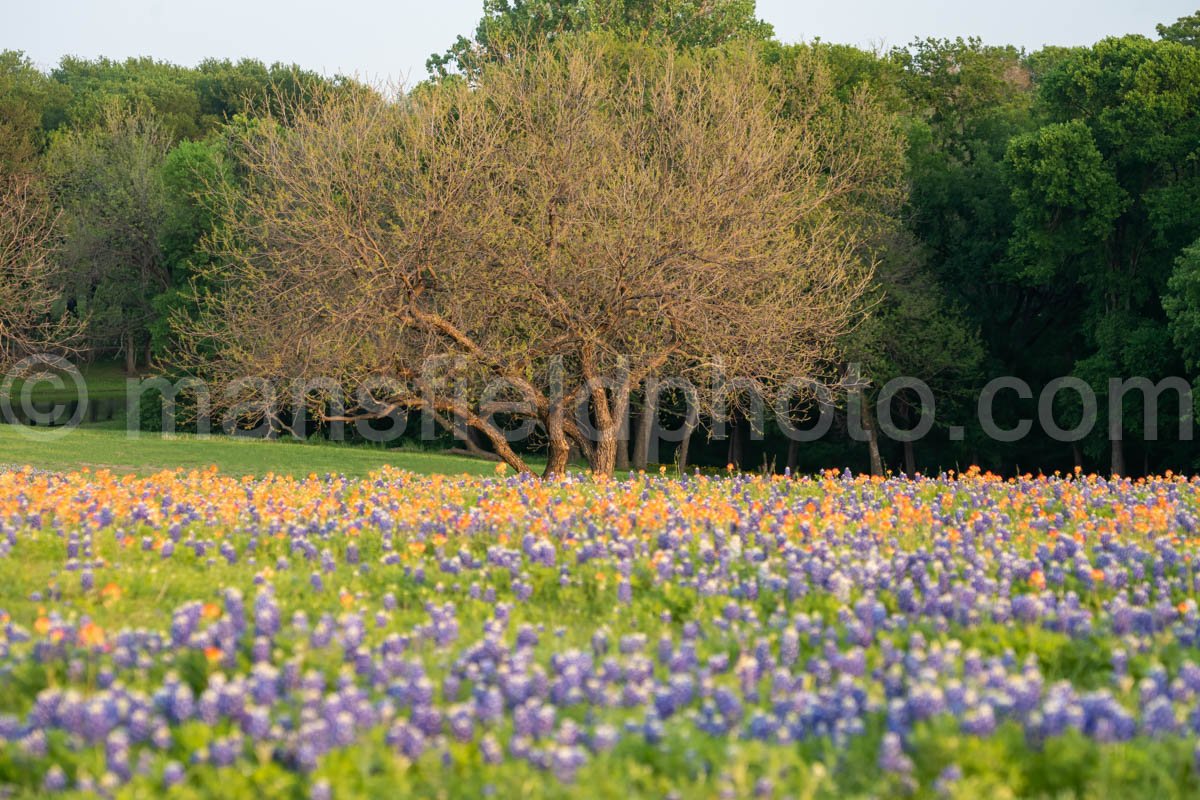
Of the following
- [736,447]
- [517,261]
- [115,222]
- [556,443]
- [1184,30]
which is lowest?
[736,447]

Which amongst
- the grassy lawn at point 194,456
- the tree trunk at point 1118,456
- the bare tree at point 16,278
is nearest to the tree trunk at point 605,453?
the grassy lawn at point 194,456

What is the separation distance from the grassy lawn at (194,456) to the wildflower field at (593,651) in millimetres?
18519

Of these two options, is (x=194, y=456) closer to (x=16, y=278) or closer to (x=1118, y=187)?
(x=16, y=278)

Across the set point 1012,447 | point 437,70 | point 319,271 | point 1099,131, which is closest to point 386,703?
point 319,271

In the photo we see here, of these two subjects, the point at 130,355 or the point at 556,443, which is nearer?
the point at 556,443

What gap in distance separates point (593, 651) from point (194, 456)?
28.4 metres

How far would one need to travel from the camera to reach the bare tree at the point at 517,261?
66.4ft

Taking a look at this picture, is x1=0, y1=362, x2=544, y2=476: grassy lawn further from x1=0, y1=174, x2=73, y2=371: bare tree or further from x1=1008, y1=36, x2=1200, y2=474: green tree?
x1=1008, y1=36, x2=1200, y2=474: green tree

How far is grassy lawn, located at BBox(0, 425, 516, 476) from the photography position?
95.6ft

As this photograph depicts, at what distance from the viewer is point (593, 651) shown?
6645mm

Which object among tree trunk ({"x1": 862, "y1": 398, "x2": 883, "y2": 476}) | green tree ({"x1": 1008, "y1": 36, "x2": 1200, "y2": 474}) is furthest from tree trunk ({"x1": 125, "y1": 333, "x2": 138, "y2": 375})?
green tree ({"x1": 1008, "y1": 36, "x2": 1200, "y2": 474})

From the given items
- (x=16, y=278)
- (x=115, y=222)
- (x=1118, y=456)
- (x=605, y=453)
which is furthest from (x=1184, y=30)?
(x=115, y=222)

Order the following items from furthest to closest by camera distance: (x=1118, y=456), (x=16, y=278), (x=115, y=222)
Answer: (x=115, y=222)
(x=1118, y=456)
(x=16, y=278)

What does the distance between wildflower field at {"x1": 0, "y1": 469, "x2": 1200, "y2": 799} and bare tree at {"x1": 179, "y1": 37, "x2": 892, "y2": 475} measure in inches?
380
